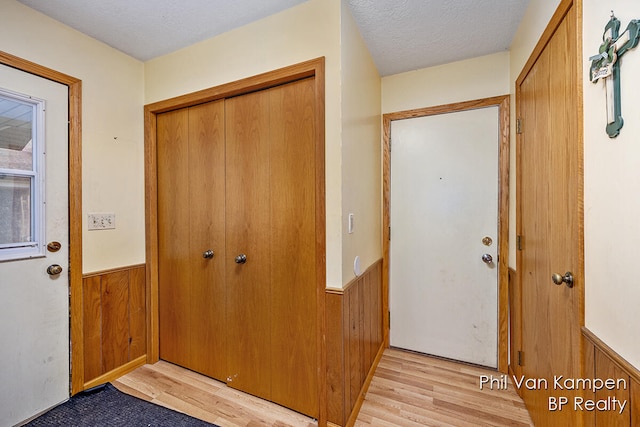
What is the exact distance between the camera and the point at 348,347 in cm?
151

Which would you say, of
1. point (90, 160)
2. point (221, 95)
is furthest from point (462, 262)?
point (90, 160)

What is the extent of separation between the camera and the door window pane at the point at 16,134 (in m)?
1.46

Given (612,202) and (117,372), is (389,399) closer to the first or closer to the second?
(612,202)

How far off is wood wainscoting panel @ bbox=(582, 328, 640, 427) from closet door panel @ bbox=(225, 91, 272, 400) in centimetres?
147

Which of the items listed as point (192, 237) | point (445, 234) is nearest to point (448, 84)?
point (445, 234)

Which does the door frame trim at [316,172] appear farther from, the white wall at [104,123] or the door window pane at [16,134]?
the door window pane at [16,134]

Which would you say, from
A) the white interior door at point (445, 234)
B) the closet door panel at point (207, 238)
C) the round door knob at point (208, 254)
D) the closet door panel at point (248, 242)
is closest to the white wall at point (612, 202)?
the white interior door at point (445, 234)

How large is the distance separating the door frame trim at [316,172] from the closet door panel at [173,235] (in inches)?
1.6

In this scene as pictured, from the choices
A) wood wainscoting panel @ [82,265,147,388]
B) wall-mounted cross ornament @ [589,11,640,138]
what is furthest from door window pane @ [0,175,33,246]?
wall-mounted cross ornament @ [589,11,640,138]

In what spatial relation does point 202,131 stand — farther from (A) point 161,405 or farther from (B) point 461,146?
(B) point 461,146

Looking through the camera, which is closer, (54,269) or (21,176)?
(21,176)

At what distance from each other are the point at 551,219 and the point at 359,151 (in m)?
1.06

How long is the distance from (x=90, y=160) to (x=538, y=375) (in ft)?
10.0

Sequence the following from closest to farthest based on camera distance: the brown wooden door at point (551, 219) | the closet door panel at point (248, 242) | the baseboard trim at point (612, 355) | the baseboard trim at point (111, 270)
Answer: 1. the baseboard trim at point (612, 355)
2. the brown wooden door at point (551, 219)
3. the closet door panel at point (248, 242)
4. the baseboard trim at point (111, 270)
